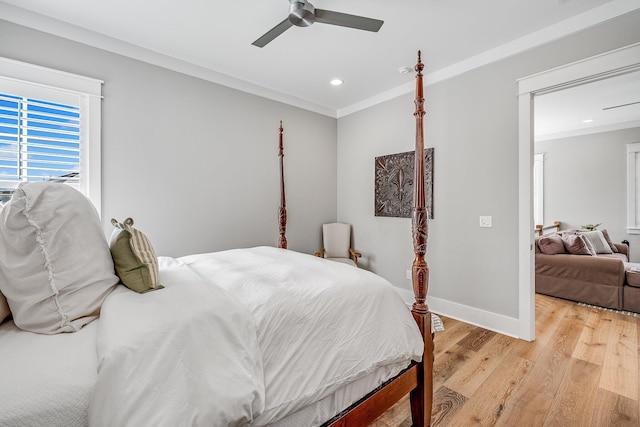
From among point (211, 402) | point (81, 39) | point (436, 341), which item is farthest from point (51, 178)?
point (436, 341)

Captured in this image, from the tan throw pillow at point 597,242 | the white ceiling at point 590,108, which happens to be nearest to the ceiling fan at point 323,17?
the white ceiling at point 590,108

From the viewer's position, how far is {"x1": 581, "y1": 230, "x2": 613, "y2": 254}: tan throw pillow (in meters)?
4.11

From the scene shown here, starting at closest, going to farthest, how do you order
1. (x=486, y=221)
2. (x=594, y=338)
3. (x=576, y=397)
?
(x=576, y=397), (x=594, y=338), (x=486, y=221)

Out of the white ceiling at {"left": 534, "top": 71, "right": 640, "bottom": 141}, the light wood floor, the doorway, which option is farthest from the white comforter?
the white ceiling at {"left": 534, "top": 71, "right": 640, "bottom": 141}

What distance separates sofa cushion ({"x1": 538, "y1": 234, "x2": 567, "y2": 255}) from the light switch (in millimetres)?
1807

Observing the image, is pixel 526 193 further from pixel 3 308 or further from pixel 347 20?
pixel 3 308

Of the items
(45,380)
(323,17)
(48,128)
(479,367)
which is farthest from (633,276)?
(48,128)

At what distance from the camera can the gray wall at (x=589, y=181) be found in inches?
194

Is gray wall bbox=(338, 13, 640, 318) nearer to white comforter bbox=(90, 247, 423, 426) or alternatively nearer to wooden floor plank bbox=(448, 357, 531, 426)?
wooden floor plank bbox=(448, 357, 531, 426)

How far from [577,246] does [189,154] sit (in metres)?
5.04

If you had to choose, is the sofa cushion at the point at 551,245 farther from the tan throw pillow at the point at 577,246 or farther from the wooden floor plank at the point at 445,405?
the wooden floor plank at the point at 445,405

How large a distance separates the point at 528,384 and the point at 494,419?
0.53 m

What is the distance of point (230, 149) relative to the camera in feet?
10.7

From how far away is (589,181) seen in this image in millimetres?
5285
